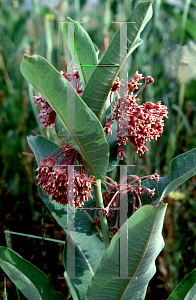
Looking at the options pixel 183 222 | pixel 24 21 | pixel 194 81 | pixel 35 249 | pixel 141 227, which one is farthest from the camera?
pixel 24 21

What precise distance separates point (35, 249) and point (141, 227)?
0.80 meters

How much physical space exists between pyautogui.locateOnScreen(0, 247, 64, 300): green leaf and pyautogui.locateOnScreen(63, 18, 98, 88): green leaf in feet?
1.57

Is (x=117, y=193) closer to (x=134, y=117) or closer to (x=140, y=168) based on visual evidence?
(x=134, y=117)

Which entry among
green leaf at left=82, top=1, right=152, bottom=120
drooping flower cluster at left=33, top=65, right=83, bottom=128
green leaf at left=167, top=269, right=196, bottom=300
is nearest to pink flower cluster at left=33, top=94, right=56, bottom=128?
drooping flower cluster at left=33, top=65, right=83, bottom=128

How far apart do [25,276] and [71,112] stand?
0.44 metres

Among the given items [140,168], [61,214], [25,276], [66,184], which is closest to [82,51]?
[66,184]

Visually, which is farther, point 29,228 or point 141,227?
point 29,228

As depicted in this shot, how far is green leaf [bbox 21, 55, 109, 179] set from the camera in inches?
19.2

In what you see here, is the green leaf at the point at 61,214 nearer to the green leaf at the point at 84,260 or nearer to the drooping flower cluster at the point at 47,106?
the green leaf at the point at 84,260

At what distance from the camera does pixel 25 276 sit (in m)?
0.71

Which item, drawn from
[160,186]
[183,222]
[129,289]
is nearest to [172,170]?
[160,186]

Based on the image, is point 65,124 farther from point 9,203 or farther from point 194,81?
point 194,81

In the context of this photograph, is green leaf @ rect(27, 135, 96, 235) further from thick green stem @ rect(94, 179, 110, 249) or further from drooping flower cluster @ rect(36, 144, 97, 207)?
drooping flower cluster @ rect(36, 144, 97, 207)

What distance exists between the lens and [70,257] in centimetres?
78
